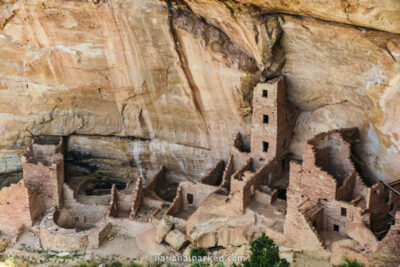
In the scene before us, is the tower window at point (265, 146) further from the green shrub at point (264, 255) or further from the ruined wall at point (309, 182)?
the green shrub at point (264, 255)

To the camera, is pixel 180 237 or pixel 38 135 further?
pixel 38 135

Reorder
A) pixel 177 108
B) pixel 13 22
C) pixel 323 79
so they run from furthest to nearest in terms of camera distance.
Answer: pixel 177 108 < pixel 13 22 < pixel 323 79

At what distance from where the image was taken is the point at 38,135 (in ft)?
68.3

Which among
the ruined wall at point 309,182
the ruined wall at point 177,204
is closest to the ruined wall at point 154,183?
the ruined wall at point 177,204

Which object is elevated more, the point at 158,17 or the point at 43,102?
the point at 158,17

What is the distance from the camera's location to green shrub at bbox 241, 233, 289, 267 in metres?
14.2

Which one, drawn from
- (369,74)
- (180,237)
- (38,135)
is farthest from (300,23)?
(38,135)

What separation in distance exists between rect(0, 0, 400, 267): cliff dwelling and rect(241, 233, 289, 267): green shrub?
0.50 ft

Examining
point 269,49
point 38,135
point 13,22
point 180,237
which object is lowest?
point 180,237

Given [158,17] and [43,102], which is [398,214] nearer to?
[158,17]

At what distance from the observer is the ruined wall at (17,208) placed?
1830 cm

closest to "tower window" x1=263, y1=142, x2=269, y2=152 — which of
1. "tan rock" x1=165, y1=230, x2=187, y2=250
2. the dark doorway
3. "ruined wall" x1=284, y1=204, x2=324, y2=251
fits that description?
"ruined wall" x1=284, y1=204, x2=324, y2=251

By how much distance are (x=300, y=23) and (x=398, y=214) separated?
512 centimetres

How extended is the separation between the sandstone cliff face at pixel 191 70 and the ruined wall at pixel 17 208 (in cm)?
255
